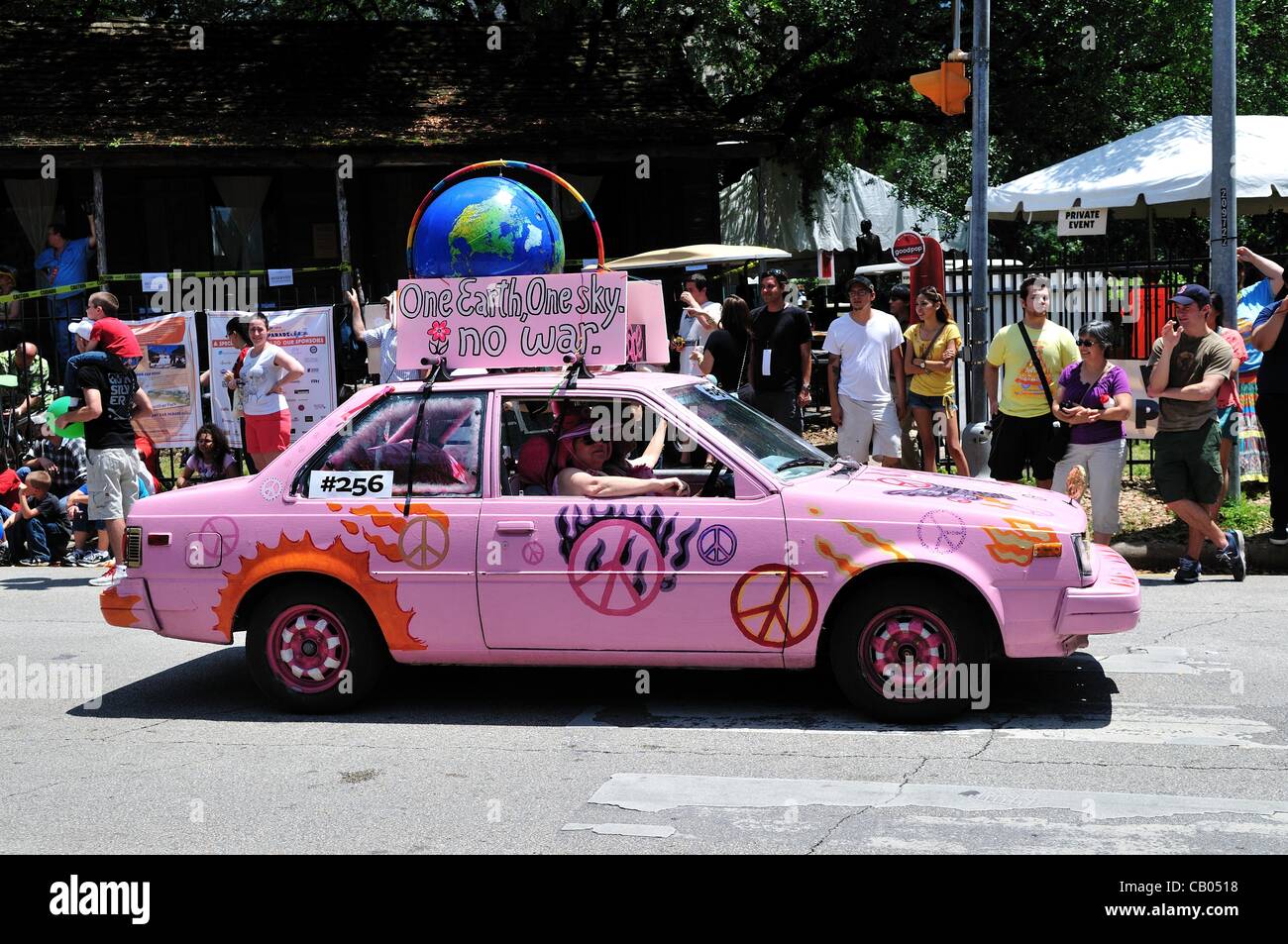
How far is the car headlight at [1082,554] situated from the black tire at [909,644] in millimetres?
460

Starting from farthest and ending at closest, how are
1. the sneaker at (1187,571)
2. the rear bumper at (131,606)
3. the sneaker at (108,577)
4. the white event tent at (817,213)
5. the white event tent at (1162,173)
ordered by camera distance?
the white event tent at (817,213) < the white event tent at (1162,173) < the sneaker at (108,577) < the sneaker at (1187,571) < the rear bumper at (131,606)

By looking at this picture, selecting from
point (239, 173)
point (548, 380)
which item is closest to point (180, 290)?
point (239, 173)

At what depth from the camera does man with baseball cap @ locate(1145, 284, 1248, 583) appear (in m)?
9.28

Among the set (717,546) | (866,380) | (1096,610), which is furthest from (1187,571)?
(717,546)

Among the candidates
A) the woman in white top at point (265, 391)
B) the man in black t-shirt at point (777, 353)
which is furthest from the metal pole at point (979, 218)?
the woman in white top at point (265, 391)

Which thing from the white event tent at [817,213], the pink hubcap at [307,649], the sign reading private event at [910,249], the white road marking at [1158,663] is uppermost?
the white event tent at [817,213]

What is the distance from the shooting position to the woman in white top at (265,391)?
37.9ft

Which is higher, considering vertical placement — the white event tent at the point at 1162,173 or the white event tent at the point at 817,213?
the white event tent at the point at 817,213

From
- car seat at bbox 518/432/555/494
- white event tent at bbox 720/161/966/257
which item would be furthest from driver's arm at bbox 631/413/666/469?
white event tent at bbox 720/161/966/257

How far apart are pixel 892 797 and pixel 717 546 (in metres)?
1.36

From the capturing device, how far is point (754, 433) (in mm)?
6719

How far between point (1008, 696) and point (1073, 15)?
18013 mm

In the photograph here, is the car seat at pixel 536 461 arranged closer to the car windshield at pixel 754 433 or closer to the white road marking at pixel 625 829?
the car windshield at pixel 754 433

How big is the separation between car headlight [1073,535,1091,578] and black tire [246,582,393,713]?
10.2ft
